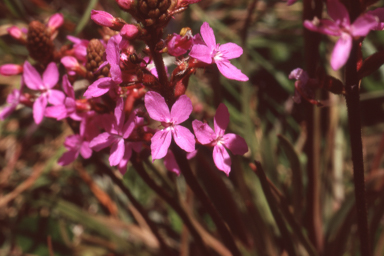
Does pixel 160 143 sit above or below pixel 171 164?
above

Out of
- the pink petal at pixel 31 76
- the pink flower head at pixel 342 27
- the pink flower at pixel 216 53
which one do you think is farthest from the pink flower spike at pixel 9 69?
the pink flower head at pixel 342 27

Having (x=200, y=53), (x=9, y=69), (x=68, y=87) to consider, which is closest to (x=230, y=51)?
(x=200, y=53)

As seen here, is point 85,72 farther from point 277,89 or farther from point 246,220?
point 277,89

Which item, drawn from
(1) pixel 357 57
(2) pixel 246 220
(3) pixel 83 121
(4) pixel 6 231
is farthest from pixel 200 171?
(4) pixel 6 231

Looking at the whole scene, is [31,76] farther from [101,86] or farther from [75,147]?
[101,86]

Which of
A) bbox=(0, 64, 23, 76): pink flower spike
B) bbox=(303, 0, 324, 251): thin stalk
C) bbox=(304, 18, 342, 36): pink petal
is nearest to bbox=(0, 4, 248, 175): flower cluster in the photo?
bbox=(0, 64, 23, 76): pink flower spike

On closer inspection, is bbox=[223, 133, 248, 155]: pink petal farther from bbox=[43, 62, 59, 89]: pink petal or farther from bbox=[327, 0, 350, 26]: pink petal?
bbox=[43, 62, 59, 89]: pink petal

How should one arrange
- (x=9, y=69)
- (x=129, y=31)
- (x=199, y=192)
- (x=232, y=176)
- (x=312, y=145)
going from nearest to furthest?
(x=129, y=31) < (x=199, y=192) < (x=9, y=69) < (x=312, y=145) < (x=232, y=176)
